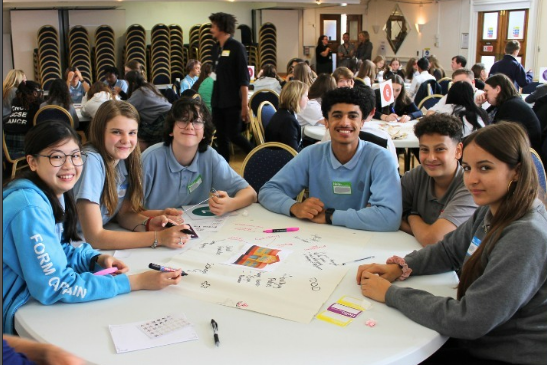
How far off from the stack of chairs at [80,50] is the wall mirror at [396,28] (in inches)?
307

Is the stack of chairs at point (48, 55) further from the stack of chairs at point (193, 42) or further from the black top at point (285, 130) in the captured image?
the black top at point (285, 130)

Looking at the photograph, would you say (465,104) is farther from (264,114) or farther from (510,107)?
(264,114)

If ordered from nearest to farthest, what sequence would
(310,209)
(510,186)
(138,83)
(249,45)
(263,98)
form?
(510,186) → (310,209) → (138,83) → (263,98) → (249,45)

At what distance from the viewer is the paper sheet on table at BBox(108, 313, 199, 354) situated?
1400mm

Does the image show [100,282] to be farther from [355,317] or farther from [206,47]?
[206,47]

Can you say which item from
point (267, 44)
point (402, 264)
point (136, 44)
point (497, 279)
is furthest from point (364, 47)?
point (497, 279)

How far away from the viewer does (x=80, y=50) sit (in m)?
12.3

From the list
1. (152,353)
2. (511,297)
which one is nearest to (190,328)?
(152,353)

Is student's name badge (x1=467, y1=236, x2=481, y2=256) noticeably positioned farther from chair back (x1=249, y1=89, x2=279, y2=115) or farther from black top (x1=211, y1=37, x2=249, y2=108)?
chair back (x1=249, y1=89, x2=279, y2=115)

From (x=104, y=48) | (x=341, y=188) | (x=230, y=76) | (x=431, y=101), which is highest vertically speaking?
(x=104, y=48)

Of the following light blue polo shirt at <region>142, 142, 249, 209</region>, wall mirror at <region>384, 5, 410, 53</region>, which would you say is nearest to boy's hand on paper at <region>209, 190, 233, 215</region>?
light blue polo shirt at <region>142, 142, 249, 209</region>

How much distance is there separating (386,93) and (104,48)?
880 cm

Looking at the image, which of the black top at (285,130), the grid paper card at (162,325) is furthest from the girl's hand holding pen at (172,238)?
the black top at (285,130)

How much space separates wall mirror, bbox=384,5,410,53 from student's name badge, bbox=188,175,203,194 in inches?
519
